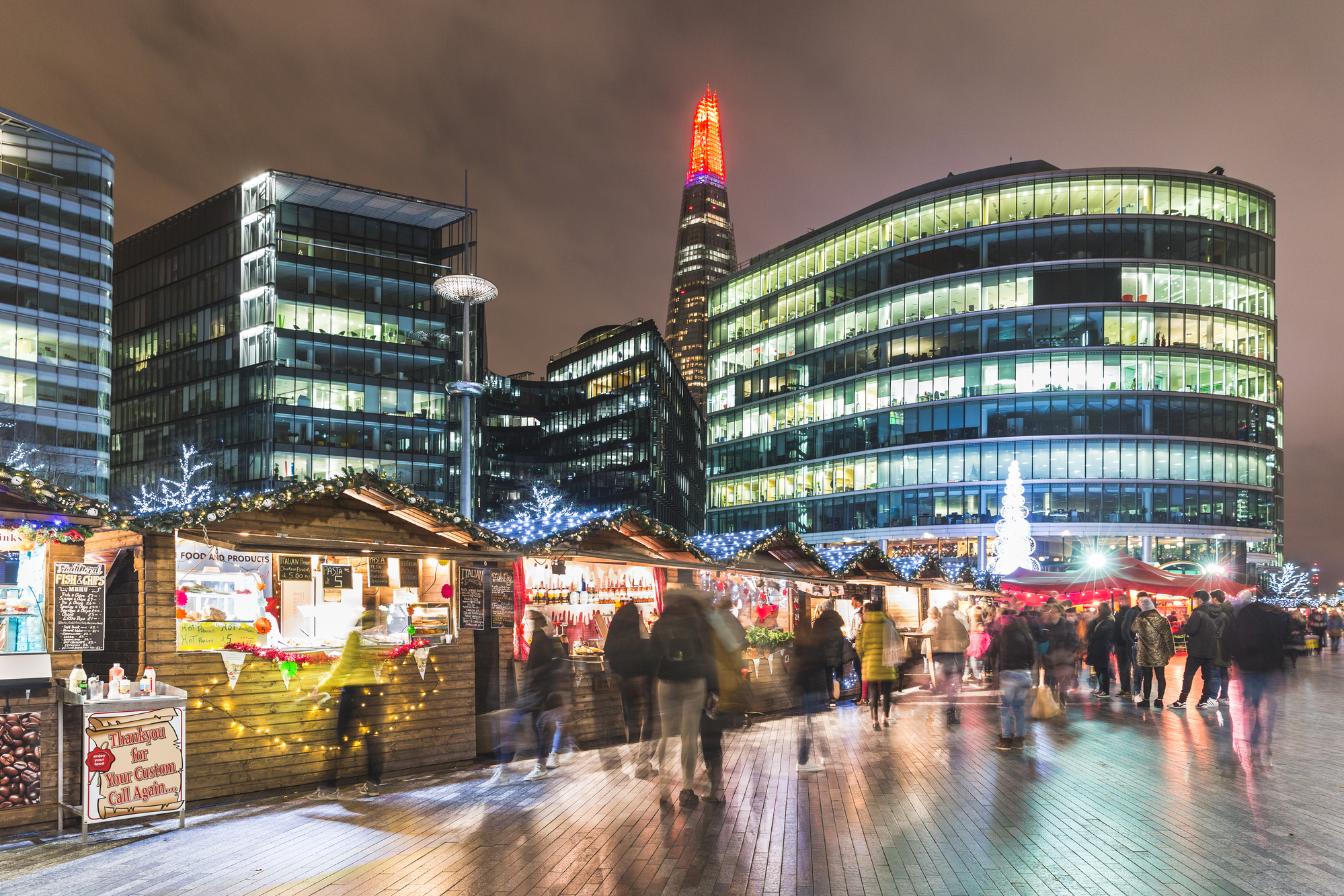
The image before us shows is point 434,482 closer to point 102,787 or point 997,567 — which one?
point 997,567

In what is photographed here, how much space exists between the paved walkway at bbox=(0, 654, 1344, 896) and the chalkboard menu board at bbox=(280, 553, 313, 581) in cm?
235

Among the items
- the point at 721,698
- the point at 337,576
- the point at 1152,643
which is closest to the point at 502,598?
the point at 337,576

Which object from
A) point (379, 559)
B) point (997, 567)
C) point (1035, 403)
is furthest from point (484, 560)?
point (1035, 403)

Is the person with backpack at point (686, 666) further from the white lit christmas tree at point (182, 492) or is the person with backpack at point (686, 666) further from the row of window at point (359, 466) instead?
the row of window at point (359, 466)

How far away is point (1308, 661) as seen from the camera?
3170 centimetres

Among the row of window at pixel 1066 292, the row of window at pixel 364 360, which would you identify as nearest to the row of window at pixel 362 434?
the row of window at pixel 364 360

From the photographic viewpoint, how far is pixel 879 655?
14.1m

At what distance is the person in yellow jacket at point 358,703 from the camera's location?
8.94 m

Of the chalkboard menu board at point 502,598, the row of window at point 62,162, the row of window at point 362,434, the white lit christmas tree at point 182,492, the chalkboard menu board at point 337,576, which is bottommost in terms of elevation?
the chalkboard menu board at point 502,598

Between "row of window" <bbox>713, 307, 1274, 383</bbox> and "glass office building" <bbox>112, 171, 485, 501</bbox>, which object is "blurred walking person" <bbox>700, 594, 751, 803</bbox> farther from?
"row of window" <bbox>713, 307, 1274, 383</bbox>

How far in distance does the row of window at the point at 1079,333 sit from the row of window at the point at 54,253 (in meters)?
54.4

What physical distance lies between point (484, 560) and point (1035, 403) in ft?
195

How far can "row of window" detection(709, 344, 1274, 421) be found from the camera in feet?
208

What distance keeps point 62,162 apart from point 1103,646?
2750 inches
